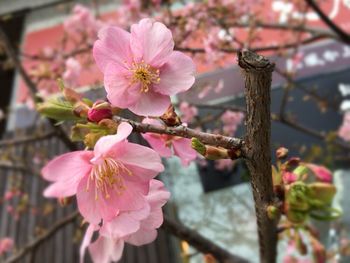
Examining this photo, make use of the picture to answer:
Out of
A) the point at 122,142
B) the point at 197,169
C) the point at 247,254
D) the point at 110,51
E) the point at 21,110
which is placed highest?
the point at 110,51

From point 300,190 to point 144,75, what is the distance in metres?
0.44

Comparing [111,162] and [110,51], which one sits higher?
[110,51]

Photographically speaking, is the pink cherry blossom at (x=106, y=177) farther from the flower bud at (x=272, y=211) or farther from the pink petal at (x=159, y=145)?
the flower bud at (x=272, y=211)

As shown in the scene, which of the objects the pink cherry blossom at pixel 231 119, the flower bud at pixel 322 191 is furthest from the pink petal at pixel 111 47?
the pink cherry blossom at pixel 231 119

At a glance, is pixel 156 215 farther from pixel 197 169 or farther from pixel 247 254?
pixel 197 169

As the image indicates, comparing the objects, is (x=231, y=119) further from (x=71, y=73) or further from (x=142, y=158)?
(x=142, y=158)

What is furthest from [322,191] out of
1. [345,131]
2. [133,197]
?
[345,131]

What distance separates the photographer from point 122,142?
565 millimetres

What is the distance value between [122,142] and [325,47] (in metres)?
2.73

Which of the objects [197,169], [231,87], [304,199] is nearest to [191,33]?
[231,87]

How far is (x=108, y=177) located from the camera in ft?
2.07

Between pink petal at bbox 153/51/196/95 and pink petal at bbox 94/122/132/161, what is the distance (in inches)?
3.8

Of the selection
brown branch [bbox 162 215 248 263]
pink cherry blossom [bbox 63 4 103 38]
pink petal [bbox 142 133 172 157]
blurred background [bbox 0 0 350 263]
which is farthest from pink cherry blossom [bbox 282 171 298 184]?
pink cherry blossom [bbox 63 4 103 38]

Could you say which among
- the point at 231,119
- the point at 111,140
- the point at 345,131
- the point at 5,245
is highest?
the point at 111,140
